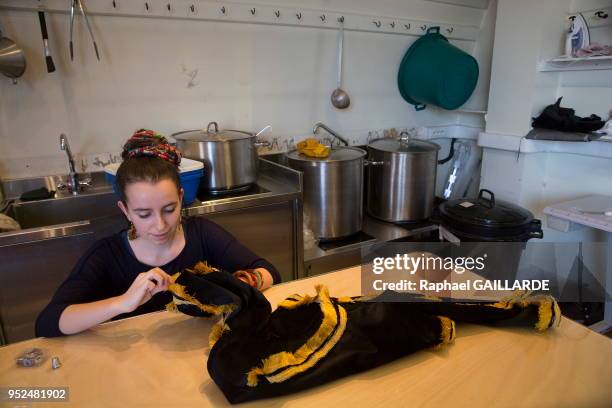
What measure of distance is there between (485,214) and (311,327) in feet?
4.53

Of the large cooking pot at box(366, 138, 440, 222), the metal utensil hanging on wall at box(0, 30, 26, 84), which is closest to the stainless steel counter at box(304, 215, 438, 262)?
the large cooking pot at box(366, 138, 440, 222)

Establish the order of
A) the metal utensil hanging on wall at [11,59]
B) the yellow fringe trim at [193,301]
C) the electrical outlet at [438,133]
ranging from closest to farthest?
1. the yellow fringe trim at [193,301]
2. the metal utensil hanging on wall at [11,59]
3. the electrical outlet at [438,133]

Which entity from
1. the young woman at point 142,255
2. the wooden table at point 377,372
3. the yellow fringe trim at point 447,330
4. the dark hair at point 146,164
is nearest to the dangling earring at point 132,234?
the young woman at point 142,255

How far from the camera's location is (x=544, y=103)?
2.26 metres

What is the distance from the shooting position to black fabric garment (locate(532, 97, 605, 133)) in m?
2.02

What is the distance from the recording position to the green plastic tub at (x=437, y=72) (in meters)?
2.40

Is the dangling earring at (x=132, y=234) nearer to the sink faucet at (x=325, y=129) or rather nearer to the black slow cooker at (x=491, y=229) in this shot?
the black slow cooker at (x=491, y=229)

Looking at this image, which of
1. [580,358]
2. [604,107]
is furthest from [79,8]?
[604,107]

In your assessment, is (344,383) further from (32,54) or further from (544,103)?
(544,103)

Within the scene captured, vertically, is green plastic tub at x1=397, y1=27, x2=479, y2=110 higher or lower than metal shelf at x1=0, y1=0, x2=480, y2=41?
lower

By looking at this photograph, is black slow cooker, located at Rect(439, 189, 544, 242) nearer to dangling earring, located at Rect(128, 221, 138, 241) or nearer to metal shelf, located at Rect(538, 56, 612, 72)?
metal shelf, located at Rect(538, 56, 612, 72)

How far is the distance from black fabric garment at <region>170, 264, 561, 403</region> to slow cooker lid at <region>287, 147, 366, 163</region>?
1.13 m

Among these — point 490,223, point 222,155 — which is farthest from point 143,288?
point 490,223

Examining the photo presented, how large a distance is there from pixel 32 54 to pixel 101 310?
1.31 meters
